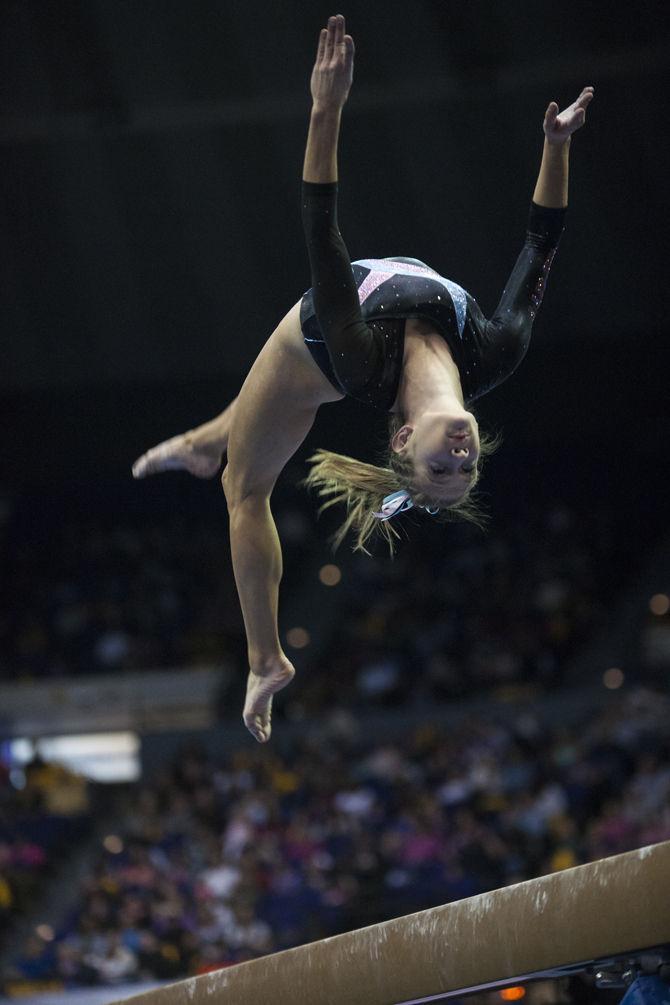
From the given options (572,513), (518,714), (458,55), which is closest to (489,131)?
(458,55)

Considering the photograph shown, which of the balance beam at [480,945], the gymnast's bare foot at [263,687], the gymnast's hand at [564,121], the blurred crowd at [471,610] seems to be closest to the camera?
the balance beam at [480,945]

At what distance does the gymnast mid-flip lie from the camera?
321 centimetres

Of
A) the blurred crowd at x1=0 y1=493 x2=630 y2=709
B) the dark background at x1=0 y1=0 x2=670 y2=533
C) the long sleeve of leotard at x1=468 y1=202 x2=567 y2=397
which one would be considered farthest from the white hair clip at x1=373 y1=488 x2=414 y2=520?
the blurred crowd at x1=0 y1=493 x2=630 y2=709

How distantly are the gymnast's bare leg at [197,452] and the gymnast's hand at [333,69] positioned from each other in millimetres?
1282

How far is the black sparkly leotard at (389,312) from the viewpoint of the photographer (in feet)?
10.5

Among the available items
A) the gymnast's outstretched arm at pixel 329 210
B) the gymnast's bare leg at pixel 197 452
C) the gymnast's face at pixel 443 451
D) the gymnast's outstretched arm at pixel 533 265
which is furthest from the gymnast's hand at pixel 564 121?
the gymnast's bare leg at pixel 197 452

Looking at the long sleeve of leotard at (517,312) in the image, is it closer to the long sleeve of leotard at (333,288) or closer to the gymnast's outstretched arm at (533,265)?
the gymnast's outstretched arm at (533,265)

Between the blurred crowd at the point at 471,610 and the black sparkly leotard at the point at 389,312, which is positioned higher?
the black sparkly leotard at the point at 389,312

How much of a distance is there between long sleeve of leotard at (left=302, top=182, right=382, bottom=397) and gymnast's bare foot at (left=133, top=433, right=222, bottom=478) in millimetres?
1216

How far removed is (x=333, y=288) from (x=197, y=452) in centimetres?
134

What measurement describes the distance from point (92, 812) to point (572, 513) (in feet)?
21.5

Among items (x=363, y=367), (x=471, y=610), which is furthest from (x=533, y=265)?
(x=471, y=610)

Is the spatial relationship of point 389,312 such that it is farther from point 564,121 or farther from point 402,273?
point 564,121

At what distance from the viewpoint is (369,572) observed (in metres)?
15.5
